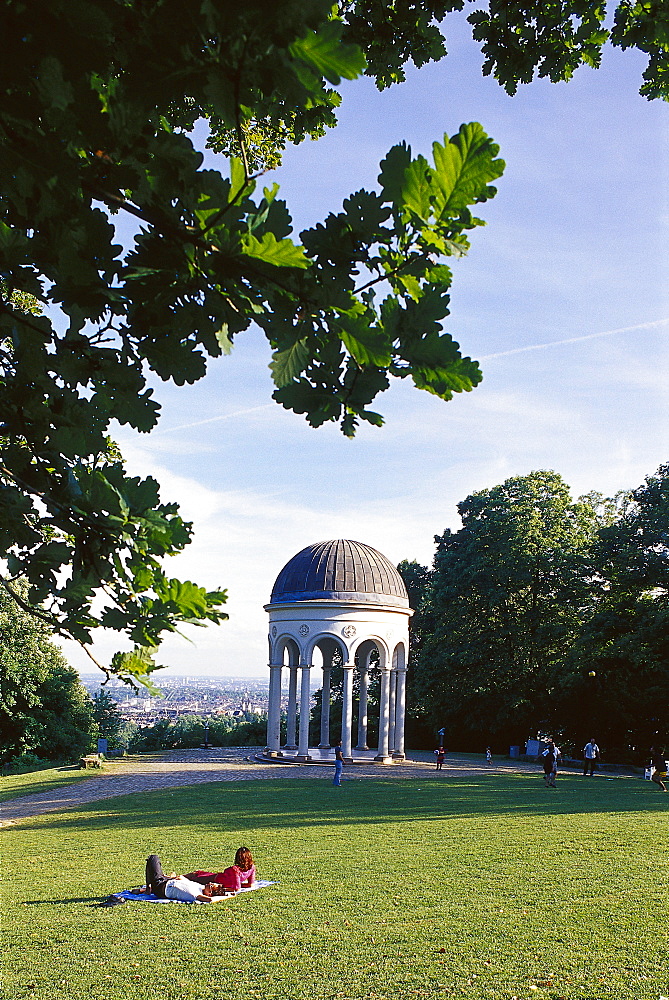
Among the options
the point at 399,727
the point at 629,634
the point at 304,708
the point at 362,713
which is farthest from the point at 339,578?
the point at 629,634

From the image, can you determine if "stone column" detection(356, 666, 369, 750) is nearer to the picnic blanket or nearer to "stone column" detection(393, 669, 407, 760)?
"stone column" detection(393, 669, 407, 760)

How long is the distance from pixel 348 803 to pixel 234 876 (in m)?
8.83

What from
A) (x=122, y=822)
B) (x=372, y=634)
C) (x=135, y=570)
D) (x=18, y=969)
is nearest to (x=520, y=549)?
(x=372, y=634)

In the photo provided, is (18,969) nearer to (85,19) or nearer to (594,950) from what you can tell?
(594,950)

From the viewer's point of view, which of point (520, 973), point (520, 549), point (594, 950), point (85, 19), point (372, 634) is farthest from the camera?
point (520, 549)

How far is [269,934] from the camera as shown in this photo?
828 cm

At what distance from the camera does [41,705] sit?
35.0 m

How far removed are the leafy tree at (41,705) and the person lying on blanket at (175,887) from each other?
21.1 metres

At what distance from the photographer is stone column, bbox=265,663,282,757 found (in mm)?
30656

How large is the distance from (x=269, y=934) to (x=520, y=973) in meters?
2.74

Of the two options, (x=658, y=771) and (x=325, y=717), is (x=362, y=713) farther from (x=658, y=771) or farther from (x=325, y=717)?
(x=658, y=771)

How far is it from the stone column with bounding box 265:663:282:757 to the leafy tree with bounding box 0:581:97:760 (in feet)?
29.7

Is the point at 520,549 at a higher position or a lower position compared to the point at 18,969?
higher

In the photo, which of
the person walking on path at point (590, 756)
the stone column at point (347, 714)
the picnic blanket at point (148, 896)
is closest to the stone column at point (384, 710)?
the stone column at point (347, 714)
